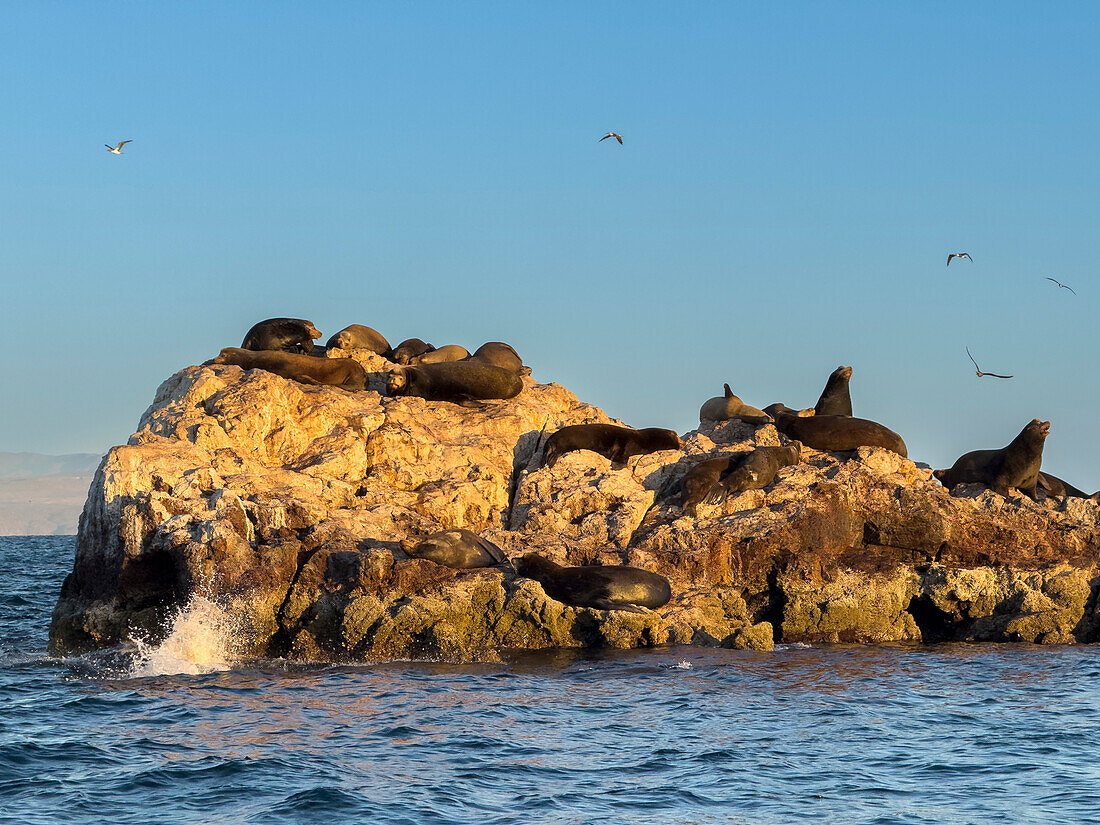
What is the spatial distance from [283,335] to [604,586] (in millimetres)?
9172

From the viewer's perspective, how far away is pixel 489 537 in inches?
682

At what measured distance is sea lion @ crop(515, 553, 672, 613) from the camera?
614 inches

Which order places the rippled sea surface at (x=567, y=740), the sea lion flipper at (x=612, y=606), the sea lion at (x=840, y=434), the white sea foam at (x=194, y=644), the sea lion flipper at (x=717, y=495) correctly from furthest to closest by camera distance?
the sea lion at (x=840, y=434)
the sea lion flipper at (x=717, y=495)
the sea lion flipper at (x=612, y=606)
the white sea foam at (x=194, y=644)
the rippled sea surface at (x=567, y=740)

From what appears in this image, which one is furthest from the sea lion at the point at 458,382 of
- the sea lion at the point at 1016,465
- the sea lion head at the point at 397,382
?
the sea lion at the point at 1016,465

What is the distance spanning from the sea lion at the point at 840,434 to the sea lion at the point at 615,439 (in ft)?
6.87

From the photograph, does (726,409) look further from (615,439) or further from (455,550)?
(455,550)

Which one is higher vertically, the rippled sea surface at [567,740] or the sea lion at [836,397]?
the sea lion at [836,397]

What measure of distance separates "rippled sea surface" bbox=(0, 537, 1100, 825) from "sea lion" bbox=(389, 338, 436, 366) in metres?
8.42

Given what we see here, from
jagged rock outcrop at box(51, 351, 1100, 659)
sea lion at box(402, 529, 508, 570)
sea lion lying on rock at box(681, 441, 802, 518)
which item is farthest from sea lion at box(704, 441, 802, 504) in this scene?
sea lion at box(402, 529, 508, 570)

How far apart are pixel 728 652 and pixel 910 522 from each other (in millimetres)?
4197

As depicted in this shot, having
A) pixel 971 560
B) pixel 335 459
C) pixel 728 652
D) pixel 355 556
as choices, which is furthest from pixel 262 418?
pixel 971 560

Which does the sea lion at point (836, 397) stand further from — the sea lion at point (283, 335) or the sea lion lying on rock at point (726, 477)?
the sea lion at point (283, 335)

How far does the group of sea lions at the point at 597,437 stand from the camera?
1599 cm

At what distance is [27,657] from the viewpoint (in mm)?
16703
